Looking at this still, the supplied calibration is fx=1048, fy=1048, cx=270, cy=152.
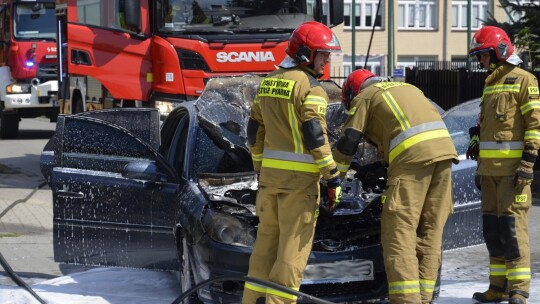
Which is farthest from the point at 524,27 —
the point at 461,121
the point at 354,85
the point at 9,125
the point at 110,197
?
the point at 9,125

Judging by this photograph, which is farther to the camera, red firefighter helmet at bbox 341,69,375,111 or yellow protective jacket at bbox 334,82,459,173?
red firefighter helmet at bbox 341,69,375,111

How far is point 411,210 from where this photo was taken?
20.7ft

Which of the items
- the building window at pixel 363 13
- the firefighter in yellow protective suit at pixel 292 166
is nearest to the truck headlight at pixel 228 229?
the firefighter in yellow protective suit at pixel 292 166

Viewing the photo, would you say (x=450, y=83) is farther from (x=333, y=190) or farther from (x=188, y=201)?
(x=333, y=190)

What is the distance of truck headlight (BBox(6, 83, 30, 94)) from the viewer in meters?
22.5

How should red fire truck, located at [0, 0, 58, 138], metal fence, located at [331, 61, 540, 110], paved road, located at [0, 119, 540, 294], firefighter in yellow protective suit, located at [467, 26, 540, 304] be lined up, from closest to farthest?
firefighter in yellow protective suit, located at [467, 26, 540, 304] < paved road, located at [0, 119, 540, 294] < metal fence, located at [331, 61, 540, 110] < red fire truck, located at [0, 0, 58, 138]

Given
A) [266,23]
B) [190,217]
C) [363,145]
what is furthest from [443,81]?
[190,217]

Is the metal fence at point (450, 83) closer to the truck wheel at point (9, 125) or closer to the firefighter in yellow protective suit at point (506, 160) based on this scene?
the truck wheel at point (9, 125)

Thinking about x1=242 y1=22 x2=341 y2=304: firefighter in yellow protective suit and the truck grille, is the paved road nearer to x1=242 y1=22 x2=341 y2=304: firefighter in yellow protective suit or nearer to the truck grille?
x1=242 y1=22 x2=341 y2=304: firefighter in yellow protective suit

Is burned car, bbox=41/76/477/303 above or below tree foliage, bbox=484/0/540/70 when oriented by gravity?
below

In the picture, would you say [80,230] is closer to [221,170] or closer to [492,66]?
[221,170]

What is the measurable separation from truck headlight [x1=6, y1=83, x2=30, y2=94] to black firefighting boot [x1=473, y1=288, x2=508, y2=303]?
1679 centimetres

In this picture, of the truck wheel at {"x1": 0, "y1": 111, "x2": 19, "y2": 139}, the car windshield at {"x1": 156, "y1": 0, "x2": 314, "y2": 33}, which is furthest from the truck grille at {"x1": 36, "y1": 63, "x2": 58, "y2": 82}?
the car windshield at {"x1": 156, "y1": 0, "x2": 314, "y2": 33}

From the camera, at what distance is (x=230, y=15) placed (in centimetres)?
1373
